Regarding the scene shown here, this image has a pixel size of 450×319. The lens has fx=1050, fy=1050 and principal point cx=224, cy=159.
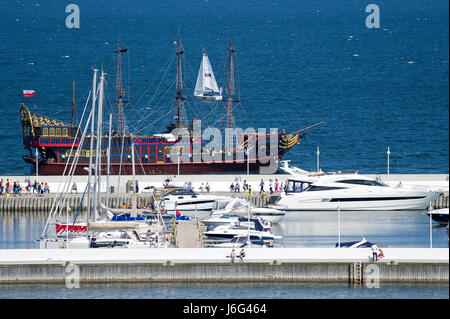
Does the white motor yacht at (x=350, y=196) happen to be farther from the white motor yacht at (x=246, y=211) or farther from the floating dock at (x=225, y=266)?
the floating dock at (x=225, y=266)

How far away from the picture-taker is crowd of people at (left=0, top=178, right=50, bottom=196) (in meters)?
70.8

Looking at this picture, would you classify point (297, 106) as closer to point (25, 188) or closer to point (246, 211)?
point (25, 188)

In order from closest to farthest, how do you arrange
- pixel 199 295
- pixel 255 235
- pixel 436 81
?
1. pixel 199 295
2. pixel 255 235
3. pixel 436 81

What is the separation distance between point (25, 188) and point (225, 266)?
102ft

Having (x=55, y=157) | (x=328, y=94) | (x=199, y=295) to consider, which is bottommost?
(x=199, y=295)

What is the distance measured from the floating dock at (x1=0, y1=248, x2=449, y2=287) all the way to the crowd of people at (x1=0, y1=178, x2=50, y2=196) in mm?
26670

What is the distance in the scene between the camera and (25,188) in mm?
71562

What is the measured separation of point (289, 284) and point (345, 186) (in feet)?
87.8

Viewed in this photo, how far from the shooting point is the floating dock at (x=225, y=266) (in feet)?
143

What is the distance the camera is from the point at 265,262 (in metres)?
44.0

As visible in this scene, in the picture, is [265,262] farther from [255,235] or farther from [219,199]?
[219,199]
